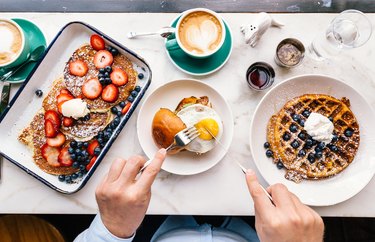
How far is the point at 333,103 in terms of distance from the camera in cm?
148

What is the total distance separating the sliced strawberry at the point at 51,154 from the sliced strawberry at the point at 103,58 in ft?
1.05

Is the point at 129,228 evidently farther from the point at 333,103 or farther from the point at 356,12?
the point at 356,12

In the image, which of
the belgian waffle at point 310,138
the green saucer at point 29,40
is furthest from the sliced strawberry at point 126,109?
the belgian waffle at point 310,138

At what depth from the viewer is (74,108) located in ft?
4.85

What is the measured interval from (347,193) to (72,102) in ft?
3.11

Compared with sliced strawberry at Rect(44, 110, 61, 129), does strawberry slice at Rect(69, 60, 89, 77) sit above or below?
above

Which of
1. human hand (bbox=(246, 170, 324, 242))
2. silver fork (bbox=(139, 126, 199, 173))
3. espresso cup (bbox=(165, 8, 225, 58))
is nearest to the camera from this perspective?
human hand (bbox=(246, 170, 324, 242))

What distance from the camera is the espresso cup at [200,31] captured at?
1464mm

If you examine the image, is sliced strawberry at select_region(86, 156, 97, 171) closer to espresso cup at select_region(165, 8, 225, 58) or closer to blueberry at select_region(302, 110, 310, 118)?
espresso cup at select_region(165, 8, 225, 58)

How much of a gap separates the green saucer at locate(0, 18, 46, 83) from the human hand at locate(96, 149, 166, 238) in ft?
1.77

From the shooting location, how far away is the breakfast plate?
1.49 meters

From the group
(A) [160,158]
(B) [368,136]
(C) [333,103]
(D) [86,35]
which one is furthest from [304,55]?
(D) [86,35]

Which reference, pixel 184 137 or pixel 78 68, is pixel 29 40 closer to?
pixel 78 68

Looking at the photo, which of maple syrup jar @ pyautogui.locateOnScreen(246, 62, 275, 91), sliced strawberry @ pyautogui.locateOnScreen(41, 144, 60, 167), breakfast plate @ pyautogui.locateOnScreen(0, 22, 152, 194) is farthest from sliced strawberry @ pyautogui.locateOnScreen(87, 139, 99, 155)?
maple syrup jar @ pyautogui.locateOnScreen(246, 62, 275, 91)
